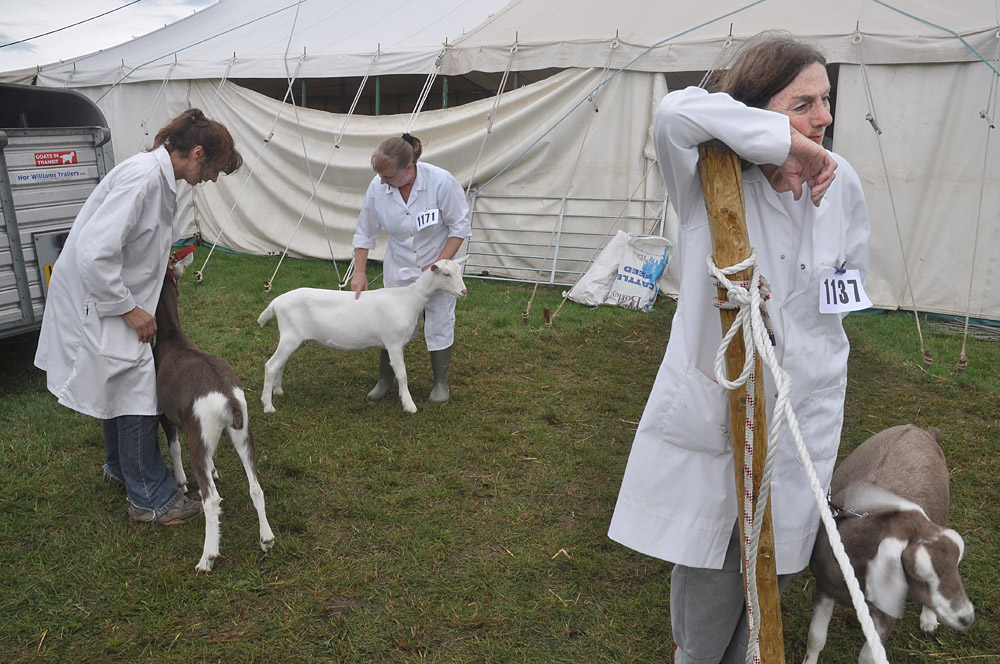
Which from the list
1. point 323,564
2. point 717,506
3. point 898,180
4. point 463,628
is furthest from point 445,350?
point 898,180

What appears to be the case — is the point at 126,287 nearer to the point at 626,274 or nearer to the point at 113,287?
the point at 113,287

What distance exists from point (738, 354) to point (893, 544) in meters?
0.94

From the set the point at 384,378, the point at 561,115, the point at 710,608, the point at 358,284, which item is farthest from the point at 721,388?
Result: the point at 561,115

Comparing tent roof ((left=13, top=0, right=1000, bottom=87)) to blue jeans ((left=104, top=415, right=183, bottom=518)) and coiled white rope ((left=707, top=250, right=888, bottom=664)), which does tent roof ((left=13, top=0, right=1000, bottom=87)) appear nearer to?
coiled white rope ((left=707, top=250, right=888, bottom=664))

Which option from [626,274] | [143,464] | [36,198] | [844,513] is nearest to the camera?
[844,513]

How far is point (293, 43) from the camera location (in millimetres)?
10281

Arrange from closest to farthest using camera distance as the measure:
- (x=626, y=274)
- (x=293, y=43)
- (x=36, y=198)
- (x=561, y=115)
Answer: (x=36, y=198) < (x=626, y=274) < (x=561, y=115) < (x=293, y=43)

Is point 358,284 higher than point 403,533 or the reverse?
higher

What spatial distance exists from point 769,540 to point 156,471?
2.89 meters

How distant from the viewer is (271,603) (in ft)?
10.0

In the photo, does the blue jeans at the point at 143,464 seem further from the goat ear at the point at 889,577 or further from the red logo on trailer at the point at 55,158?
the goat ear at the point at 889,577

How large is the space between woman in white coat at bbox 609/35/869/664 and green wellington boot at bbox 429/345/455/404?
3.32 metres

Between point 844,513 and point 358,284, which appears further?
point 358,284

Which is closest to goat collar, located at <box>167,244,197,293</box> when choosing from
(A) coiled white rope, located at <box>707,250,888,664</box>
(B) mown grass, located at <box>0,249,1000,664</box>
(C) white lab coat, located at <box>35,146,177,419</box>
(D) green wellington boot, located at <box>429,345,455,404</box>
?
(C) white lab coat, located at <box>35,146,177,419</box>
